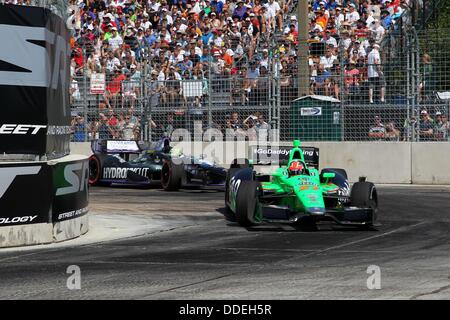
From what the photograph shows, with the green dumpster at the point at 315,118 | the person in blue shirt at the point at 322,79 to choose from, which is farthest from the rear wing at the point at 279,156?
the person in blue shirt at the point at 322,79

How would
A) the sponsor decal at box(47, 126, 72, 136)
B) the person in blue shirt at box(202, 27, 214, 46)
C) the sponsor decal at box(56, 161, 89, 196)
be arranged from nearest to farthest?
1. the sponsor decal at box(47, 126, 72, 136)
2. the sponsor decal at box(56, 161, 89, 196)
3. the person in blue shirt at box(202, 27, 214, 46)

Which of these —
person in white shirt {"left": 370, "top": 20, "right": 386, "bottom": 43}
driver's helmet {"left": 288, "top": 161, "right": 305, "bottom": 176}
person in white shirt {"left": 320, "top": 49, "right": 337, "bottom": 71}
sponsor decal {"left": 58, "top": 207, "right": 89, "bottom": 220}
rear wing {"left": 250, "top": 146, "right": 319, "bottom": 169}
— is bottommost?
sponsor decal {"left": 58, "top": 207, "right": 89, "bottom": 220}

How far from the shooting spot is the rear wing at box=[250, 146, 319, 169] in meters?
16.2

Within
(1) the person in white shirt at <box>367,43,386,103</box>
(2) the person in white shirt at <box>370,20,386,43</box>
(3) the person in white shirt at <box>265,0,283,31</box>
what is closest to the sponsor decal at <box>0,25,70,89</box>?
(1) the person in white shirt at <box>367,43,386,103</box>

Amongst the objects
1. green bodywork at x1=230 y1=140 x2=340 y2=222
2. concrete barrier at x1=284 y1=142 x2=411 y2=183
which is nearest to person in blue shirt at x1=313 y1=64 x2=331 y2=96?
concrete barrier at x1=284 y1=142 x2=411 y2=183

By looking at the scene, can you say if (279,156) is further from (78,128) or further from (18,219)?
(78,128)

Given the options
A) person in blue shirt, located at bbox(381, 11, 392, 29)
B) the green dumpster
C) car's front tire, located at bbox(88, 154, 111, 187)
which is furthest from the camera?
person in blue shirt, located at bbox(381, 11, 392, 29)

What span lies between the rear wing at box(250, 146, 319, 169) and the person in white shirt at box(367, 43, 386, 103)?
21.1 feet

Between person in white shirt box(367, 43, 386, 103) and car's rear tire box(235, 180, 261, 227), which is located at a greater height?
person in white shirt box(367, 43, 386, 103)

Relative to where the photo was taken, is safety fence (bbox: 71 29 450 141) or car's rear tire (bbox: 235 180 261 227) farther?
safety fence (bbox: 71 29 450 141)

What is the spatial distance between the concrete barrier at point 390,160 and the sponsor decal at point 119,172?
3.44 ft

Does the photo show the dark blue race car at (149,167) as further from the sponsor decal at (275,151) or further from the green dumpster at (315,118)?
the sponsor decal at (275,151)

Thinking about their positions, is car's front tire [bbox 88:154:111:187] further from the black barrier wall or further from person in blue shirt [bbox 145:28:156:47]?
the black barrier wall

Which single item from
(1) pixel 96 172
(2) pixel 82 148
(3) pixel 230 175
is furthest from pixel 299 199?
(2) pixel 82 148
